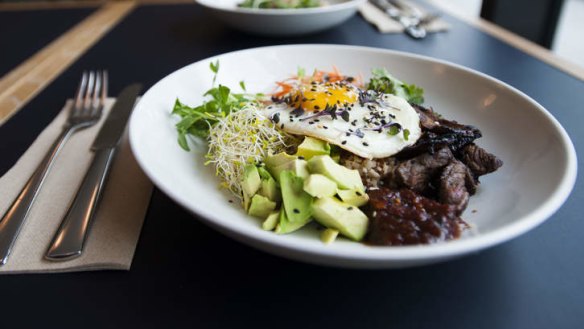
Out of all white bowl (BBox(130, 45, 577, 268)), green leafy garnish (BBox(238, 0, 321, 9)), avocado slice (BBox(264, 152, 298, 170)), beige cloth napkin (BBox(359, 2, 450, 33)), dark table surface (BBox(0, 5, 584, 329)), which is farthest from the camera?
beige cloth napkin (BBox(359, 2, 450, 33))

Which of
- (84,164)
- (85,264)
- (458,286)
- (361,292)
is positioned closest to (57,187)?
(84,164)

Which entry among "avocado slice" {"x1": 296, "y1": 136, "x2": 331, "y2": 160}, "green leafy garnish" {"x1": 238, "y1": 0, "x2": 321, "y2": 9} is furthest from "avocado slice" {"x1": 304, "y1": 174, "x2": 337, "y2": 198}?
"green leafy garnish" {"x1": 238, "y1": 0, "x2": 321, "y2": 9}

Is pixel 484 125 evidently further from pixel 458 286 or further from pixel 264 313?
pixel 264 313

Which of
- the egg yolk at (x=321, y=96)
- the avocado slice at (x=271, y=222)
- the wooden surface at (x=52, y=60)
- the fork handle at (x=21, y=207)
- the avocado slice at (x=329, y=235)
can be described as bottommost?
the wooden surface at (x=52, y=60)

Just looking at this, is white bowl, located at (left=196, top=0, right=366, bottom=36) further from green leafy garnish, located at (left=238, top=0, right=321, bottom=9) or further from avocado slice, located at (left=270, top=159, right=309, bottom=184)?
avocado slice, located at (left=270, top=159, right=309, bottom=184)

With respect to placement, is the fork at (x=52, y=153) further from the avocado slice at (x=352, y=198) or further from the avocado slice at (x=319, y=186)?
the avocado slice at (x=352, y=198)

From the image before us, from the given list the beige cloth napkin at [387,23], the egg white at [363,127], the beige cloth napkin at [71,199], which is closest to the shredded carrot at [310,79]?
the egg white at [363,127]

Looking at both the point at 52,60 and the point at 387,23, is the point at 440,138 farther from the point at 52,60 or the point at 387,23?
the point at 52,60
